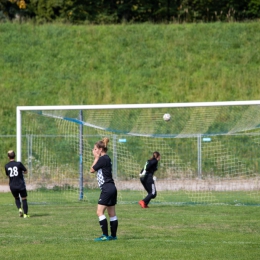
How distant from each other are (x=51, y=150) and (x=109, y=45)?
13.4 m

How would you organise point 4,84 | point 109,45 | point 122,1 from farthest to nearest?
point 122,1 → point 109,45 → point 4,84

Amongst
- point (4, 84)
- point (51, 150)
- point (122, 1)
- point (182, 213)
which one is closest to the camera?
point (182, 213)

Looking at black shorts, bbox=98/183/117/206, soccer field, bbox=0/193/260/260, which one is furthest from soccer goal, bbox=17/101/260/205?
black shorts, bbox=98/183/117/206

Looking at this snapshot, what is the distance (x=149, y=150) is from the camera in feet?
98.6

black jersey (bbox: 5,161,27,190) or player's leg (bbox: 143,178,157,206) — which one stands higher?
black jersey (bbox: 5,161,27,190)

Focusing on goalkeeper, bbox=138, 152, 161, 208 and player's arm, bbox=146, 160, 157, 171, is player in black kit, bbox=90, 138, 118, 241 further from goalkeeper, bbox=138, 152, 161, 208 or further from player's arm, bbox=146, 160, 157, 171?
player's arm, bbox=146, 160, 157, 171

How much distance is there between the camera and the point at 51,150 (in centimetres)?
3052

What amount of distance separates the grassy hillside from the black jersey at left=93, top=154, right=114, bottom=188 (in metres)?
20.6

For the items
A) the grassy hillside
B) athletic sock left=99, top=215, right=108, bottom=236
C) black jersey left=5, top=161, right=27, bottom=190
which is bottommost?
athletic sock left=99, top=215, right=108, bottom=236

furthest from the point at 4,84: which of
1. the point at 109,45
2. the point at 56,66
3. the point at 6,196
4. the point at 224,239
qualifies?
the point at 224,239

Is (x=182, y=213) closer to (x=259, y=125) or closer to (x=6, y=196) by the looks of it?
(x=259, y=125)

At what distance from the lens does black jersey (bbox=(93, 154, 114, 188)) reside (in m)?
13.4

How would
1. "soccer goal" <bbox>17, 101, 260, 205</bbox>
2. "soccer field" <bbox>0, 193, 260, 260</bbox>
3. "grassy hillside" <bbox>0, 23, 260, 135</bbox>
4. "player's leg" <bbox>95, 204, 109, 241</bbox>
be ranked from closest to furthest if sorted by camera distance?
1. "soccer field" <bbox>0, 193, 260, 260</bbox>
2. "player's leg" <bbox>95, 204, 109, 241</bbox>
3. "soccer goal" <bbox>17, 101, 260, 205</bbox>
4. "grassy hillside" <bbox>0, 23, 260, 135</bbox>

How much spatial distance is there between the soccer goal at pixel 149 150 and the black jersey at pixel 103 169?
7.88 meters
